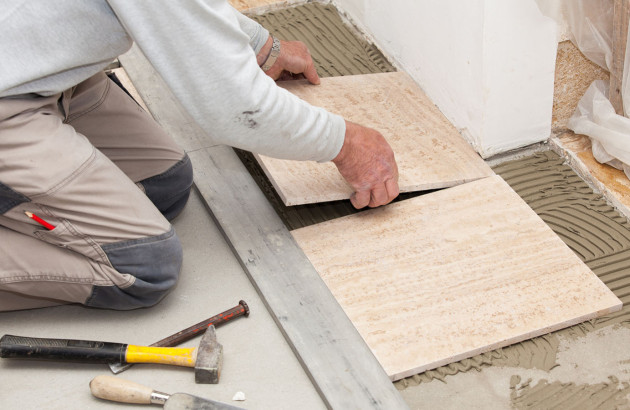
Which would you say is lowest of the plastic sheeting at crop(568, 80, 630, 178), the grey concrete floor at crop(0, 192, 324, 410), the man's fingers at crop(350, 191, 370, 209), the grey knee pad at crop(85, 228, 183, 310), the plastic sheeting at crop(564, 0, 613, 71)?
the grey concrete floor at crop(0, 192, 324, 410)

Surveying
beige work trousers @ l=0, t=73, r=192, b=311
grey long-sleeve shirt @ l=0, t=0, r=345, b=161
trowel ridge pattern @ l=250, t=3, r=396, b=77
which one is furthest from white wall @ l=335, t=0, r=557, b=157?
beige work trousers @ l=0, t=73, r=192, b=311

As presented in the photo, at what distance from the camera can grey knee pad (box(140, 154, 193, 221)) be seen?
2301 mm

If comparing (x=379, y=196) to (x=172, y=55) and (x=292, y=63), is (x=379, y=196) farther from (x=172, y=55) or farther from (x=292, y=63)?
(x=172, y=55)

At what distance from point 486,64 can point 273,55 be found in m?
0.73

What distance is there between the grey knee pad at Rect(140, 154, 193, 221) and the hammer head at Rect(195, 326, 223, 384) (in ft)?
1.88

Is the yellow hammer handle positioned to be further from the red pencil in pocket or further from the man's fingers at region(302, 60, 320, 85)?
the man's fingers at region(302, 60, 320, 85)

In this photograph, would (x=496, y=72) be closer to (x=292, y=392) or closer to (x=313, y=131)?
(x=313, y=131)

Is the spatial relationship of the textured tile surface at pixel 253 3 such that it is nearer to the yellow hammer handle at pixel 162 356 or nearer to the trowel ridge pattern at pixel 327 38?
the trowel ridge pattern at pixel 327 38

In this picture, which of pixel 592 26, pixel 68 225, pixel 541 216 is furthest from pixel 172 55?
pixel 592 26

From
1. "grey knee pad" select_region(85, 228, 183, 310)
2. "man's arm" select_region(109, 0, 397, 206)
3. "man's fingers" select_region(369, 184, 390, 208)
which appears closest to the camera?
"man's arm" select_region(109, 0, 397, 206)

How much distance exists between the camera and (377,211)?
236 centimetres

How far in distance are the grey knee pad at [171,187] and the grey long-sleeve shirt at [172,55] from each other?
1.71 feet

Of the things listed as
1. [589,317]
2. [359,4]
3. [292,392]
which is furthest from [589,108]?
[292,392]

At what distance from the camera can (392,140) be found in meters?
2.56
